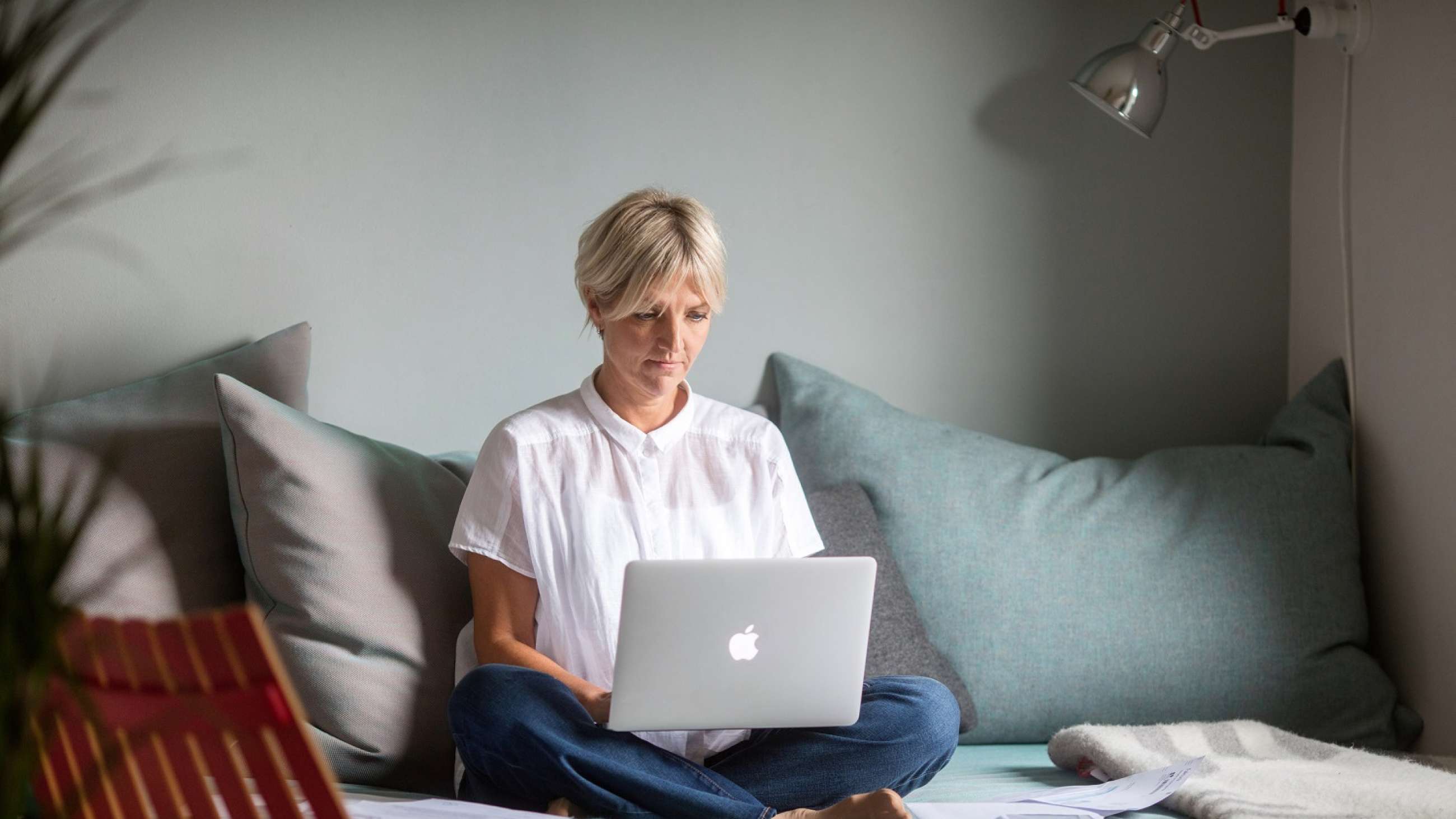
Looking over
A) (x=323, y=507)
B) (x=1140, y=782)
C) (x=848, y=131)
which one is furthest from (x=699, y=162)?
(x=1140, y=782)

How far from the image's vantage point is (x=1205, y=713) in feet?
7.13

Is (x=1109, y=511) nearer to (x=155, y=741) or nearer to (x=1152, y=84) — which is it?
(x=1152, y=84)

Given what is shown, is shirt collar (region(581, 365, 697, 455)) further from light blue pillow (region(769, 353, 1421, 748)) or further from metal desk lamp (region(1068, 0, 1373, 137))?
metal desk lamp (region(1068, 0, 1373, 137))

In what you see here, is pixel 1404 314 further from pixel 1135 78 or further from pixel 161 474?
pixel 161 474

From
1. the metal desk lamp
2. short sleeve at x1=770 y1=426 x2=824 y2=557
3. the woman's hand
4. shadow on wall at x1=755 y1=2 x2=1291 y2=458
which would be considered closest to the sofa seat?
the woman's hand

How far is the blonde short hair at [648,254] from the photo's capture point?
184 centimetres

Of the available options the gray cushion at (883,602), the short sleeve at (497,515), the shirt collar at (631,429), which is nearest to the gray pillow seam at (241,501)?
the short sleeve at (497,515)

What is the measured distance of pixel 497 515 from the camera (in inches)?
72.5

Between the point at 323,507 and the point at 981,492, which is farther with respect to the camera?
the point at 981,492

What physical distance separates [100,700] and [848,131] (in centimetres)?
195

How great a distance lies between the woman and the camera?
1.63 m

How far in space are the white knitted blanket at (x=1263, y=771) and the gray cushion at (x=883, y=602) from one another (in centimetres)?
22

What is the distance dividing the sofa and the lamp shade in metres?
0.63

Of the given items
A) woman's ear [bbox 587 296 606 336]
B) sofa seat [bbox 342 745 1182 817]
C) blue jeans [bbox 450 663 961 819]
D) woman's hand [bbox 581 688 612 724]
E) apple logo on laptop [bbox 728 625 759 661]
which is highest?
woman's ear [bbox 587 296 606 336]
